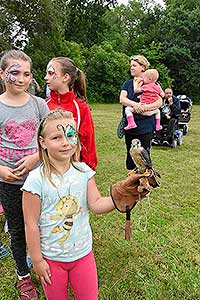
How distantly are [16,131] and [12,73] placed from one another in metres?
0.33

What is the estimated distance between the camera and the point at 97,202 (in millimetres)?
1943

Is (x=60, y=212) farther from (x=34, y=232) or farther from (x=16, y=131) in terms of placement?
(x=16, y=131)

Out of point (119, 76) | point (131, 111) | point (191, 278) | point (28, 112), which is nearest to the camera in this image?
point (28, 112)

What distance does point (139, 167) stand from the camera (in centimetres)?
169

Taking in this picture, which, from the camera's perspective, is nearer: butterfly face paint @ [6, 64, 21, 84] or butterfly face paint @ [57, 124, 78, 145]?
butterfly face paint @ [57, 124, 78, 145]

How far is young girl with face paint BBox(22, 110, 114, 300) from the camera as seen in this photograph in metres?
1.88

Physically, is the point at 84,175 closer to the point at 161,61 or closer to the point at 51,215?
the point at 51,215

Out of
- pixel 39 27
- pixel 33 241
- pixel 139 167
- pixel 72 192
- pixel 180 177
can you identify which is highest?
pixel 39 27

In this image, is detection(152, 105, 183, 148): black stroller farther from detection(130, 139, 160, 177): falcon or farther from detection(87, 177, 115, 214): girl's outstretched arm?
detection(130, 139, 160, 177): falcon

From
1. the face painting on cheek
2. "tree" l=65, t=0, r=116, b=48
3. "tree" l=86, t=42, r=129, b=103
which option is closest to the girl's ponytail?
the face painting on cheek

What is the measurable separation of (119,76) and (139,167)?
2377cm

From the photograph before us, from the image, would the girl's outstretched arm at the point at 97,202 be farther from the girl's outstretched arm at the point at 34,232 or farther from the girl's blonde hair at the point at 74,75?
the girl's blonde hair at the point at 74,75

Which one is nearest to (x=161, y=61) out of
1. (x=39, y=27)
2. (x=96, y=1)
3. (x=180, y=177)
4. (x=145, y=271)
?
(x=96, y=1)

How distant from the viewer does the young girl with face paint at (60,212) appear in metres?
1.88
